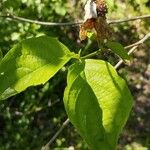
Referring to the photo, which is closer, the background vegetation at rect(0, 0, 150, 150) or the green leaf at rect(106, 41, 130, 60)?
the green leaf at rect(106, 41, 130, 60)

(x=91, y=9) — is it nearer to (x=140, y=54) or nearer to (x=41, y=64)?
(x=41, y=64)

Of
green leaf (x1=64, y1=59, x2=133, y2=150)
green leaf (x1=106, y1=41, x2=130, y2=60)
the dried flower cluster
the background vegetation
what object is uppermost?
the dried flower cluster

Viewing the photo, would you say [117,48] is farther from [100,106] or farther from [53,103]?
[53,103]

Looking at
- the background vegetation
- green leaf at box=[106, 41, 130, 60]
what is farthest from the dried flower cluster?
the background vegetation

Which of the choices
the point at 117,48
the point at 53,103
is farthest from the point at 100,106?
the point at 53,103

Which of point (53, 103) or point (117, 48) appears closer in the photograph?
point (117, 48)

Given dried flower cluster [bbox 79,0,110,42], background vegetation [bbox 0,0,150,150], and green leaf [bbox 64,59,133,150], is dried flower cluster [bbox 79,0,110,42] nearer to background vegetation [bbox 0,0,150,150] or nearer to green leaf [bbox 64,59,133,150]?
green leaf [bbox 64,59,133,150]

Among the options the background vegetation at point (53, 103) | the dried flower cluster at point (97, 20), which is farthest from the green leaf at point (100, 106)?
the background vegetation at point (53, 103)

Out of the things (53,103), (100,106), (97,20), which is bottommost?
(53,103)
